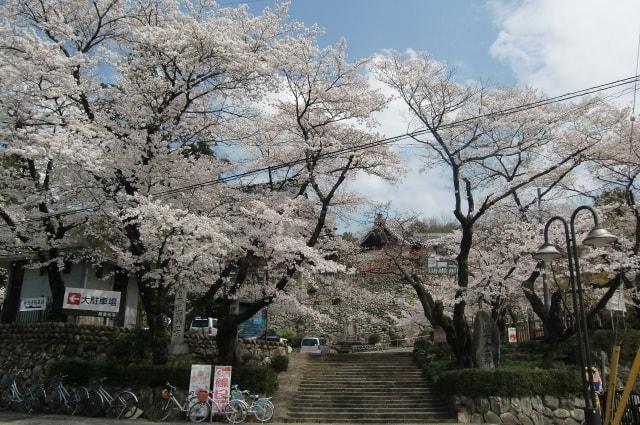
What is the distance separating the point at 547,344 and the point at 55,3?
67.0ft

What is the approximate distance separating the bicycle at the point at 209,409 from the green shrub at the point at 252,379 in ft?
5.00

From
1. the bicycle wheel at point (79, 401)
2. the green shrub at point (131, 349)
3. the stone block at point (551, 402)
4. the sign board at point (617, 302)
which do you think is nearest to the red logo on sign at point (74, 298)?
the green shrub at point (131, 349)

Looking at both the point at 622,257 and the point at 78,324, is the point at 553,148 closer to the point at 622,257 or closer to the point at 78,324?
the point at 622,257

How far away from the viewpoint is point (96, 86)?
52.6 feet

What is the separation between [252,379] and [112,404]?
13.4 feet

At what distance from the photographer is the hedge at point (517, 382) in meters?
15.2

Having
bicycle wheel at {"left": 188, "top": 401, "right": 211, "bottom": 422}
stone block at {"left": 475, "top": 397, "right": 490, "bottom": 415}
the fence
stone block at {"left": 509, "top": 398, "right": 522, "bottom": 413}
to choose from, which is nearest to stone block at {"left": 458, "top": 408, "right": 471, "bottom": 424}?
stone block at {"left": 475, "top": 397, "right": 490, "bottom": 415}

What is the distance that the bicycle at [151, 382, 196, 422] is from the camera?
14.8 m

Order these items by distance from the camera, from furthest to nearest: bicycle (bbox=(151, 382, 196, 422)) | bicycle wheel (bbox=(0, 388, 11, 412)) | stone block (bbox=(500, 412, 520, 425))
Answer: bicycle wheel (bbox=(0, 388, 11, 412)) < stone block (bbox=(500, 412, 520, 425)) < bicycle (bbox=(151, 382, 196, 422))

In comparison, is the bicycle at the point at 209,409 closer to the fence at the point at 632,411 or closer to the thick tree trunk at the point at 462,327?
the thick tree trunk at the point at 462,327

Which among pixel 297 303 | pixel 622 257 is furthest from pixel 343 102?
pixel 622 257

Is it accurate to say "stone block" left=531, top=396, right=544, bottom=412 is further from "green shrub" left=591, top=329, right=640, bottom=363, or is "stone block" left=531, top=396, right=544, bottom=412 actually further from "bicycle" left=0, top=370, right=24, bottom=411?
"bicycle" left=0, top=370, right=24, bottom=411

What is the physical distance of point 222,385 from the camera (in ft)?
48.0

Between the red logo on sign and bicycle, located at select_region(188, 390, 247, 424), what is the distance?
587 cm
